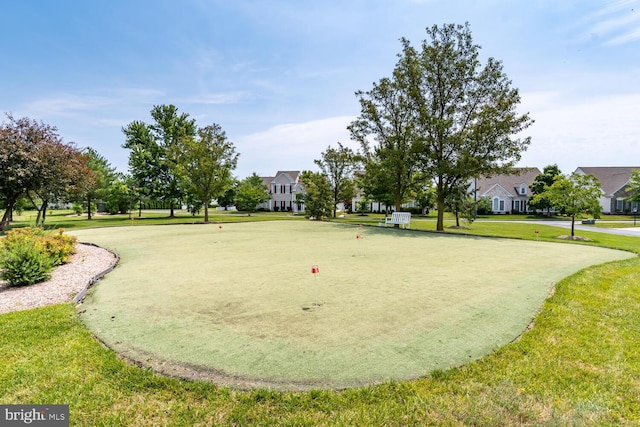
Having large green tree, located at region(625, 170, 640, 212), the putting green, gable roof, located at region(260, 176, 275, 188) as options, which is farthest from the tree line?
gable roof, located at region(260, 176, 275, 188)

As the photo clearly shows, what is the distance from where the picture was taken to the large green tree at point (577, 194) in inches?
667

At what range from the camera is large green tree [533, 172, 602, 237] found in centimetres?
1695

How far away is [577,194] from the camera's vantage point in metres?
17.1

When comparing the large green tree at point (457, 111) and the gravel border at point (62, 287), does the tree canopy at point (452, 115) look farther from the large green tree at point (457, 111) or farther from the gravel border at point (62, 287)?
the gravel border at point (62, 287)

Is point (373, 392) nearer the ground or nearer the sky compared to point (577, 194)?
nearer the ground

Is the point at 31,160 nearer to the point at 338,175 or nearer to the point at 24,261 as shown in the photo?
the point at 24,261

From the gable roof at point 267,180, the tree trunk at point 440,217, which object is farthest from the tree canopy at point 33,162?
the gable roof at point 267,180

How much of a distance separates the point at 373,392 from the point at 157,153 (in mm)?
43294

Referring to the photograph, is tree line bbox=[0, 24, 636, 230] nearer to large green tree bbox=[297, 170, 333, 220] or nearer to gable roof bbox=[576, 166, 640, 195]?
large green tree bbox=[297, 170, 333, 220]

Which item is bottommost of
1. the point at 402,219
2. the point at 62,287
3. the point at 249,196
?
the point at 62,287

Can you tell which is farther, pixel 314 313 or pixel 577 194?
pixel 577 194

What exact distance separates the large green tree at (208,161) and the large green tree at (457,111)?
57.0ft

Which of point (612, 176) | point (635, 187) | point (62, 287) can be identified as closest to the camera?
point (62, 287)

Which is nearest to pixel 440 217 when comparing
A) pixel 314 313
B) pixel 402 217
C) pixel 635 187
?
pixel 402 217
